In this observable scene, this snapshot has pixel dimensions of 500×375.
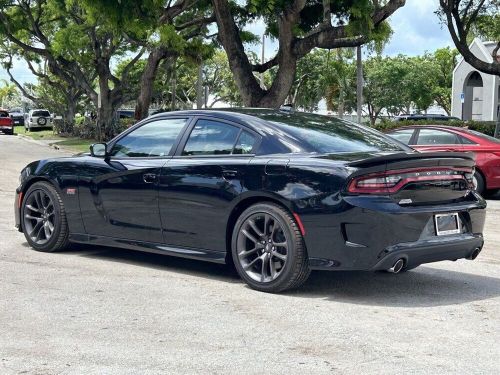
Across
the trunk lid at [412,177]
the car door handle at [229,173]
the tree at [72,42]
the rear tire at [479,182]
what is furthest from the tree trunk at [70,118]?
the trunk lid at [412,177]

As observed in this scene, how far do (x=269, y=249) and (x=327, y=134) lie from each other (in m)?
1.20

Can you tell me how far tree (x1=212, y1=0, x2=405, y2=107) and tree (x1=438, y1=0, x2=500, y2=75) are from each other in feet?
Result: 15.8

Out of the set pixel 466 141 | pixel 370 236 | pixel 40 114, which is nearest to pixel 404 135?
pixel 466 141

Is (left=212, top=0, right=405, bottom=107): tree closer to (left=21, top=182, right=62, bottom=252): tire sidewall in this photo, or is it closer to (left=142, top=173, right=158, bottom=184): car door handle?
(left=21, top=182, right=62, bottom=252): tire sidewall

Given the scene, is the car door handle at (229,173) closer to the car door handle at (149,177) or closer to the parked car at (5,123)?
the car door handle at (149,177)

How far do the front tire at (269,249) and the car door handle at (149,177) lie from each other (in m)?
1.05

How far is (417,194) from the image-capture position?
20.5 ft

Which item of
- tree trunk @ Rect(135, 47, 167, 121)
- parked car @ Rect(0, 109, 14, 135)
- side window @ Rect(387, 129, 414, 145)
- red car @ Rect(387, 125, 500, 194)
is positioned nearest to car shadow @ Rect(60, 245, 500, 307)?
red car @ Rect(387, 125, 500, 194)

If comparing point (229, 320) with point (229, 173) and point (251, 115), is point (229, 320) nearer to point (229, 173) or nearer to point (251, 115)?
point (229, 173)

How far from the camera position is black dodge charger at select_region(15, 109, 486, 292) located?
6078 mm

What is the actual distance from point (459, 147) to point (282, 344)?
10.5 m

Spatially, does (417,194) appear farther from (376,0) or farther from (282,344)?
(376,0)

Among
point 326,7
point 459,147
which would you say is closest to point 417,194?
point 459,147

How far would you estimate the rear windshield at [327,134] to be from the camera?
6712 millimetres
